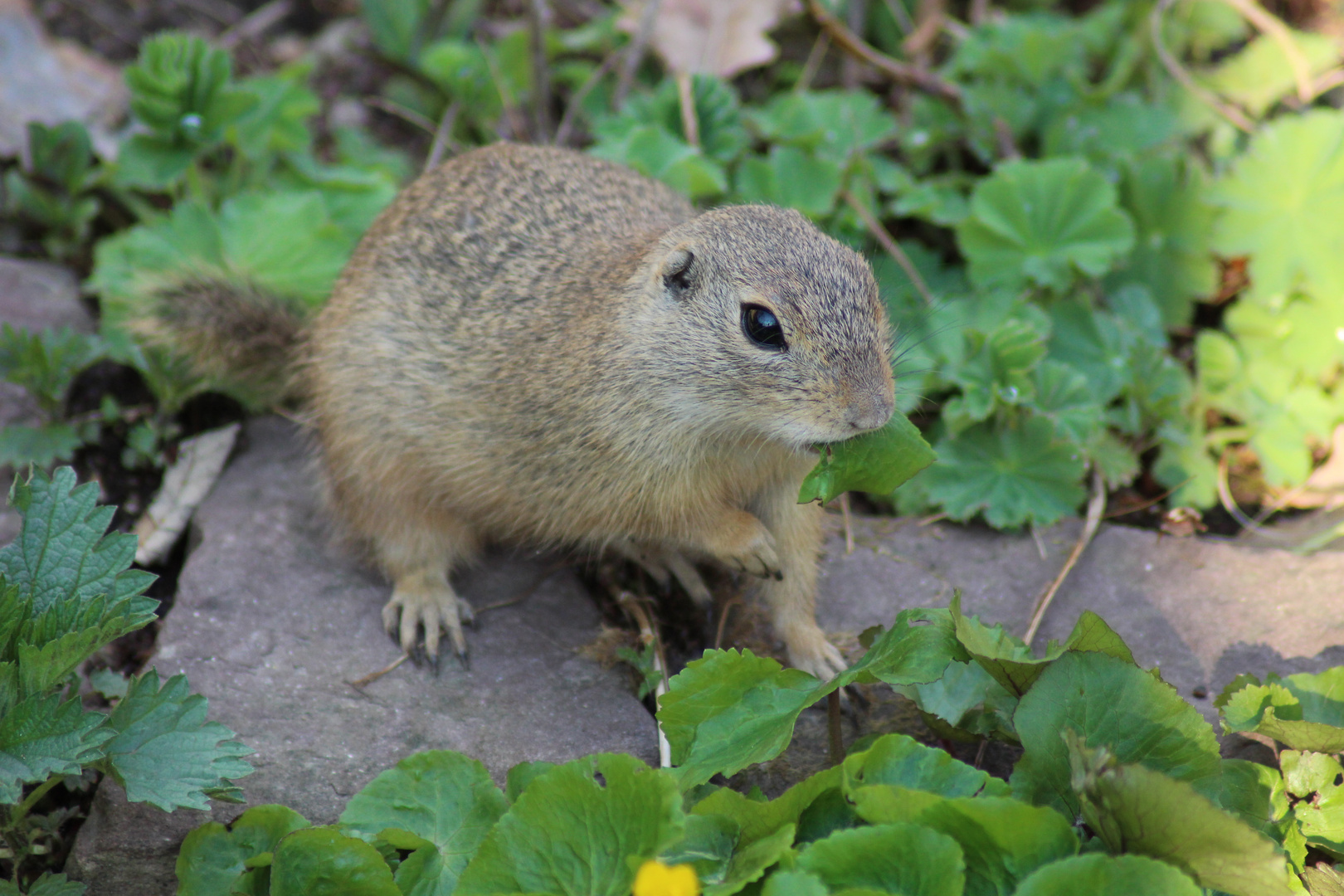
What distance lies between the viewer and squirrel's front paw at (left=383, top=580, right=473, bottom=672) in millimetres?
3953

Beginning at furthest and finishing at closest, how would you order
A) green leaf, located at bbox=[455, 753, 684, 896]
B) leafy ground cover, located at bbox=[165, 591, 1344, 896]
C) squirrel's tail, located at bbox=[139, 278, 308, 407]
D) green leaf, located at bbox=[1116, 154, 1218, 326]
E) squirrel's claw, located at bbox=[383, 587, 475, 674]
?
1. green leaf, located at bbox=[1116, 154, 1218, 326]
2. squirrel's tail, located at bbox=[139, 278, 308, 407]
3. squirrel's claw, located at bbox=[383, 587, 475, 674]
4. green leaf, located at bbox=[455, 753, 684, 896]
5. leafy ground cover, located at bbox=[165, 591, 1344, 896]

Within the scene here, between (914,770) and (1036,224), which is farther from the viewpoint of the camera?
(1036,224)

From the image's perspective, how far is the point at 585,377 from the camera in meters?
3.88

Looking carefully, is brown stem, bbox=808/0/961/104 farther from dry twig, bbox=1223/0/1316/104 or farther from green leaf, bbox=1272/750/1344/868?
green leaf, bbox=1272/750/1344/868

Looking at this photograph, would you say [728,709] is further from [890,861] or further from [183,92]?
[183,92]

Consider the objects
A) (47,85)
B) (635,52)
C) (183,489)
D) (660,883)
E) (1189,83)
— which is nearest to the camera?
(660,883)

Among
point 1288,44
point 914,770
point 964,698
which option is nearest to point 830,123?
point 1288,44

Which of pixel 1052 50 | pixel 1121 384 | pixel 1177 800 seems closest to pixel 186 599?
pixel 1177 800

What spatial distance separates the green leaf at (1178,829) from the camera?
2514 mm

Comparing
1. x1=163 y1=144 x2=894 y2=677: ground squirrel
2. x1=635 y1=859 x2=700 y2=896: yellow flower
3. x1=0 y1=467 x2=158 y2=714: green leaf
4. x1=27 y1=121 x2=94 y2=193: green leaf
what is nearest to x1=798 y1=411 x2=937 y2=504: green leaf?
x1=163 y1=144 x2=894 y2=677: ground squirrel

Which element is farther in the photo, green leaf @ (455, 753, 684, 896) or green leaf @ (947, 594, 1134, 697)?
green leaf @ (947, 594, 1134, 697)

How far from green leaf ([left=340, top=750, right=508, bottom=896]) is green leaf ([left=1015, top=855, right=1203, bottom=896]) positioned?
4.59 ft

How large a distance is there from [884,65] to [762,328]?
3.39 metres

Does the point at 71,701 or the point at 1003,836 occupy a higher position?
the point at 1003,836
